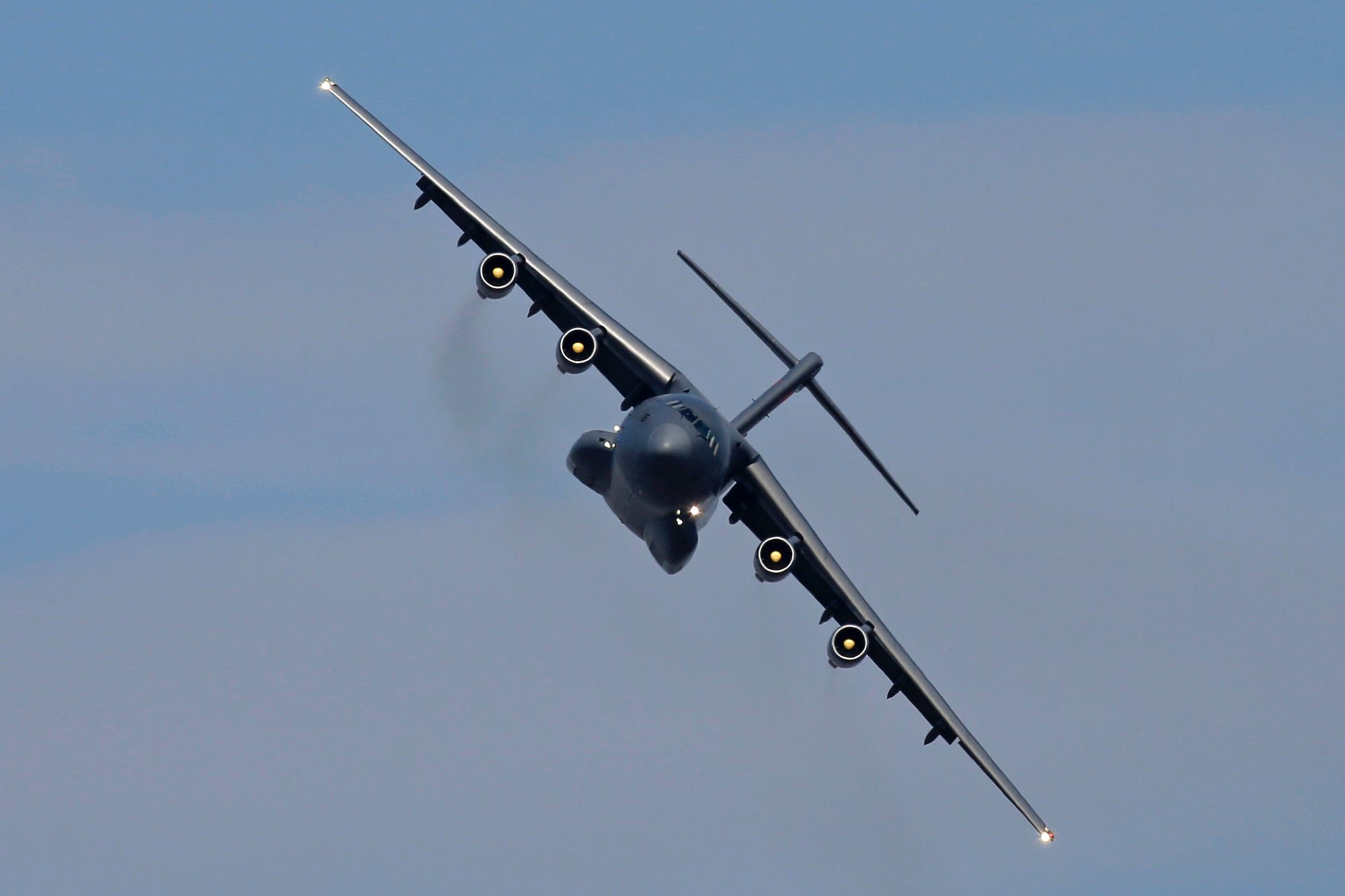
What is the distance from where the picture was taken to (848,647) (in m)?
57.2

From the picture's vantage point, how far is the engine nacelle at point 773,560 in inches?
2188

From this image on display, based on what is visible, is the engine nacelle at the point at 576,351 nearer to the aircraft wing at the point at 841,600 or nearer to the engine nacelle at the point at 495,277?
the engine nacelle at the point at 495,277

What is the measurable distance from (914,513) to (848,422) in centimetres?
391

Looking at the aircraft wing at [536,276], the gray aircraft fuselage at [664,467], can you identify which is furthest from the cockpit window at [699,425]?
the aircraft wing at [536,276]

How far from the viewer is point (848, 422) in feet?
191

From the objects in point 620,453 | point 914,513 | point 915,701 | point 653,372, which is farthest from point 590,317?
point 915,701

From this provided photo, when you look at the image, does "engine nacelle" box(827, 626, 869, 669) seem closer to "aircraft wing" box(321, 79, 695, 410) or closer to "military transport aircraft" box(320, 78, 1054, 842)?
"military transport aircraft" box(320, 78, 1054, 842)

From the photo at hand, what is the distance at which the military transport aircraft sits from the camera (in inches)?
2051

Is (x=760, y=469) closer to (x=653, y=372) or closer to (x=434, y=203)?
(x=653, y=372)

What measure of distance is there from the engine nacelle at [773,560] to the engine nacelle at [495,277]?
9254mm

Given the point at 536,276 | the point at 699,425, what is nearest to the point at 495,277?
the point at 536,276

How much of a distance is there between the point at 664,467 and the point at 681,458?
0.44 m

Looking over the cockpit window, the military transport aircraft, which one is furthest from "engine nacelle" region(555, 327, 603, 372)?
the cockpit window

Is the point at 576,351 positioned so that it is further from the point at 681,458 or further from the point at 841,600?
the point at 841,600
